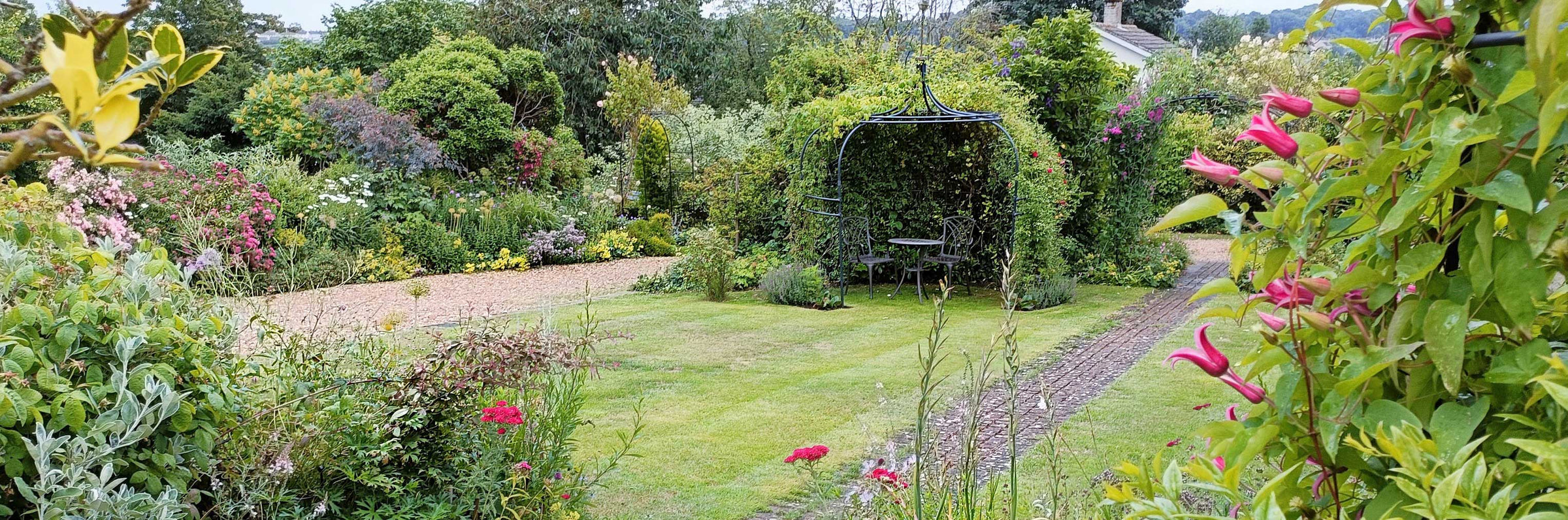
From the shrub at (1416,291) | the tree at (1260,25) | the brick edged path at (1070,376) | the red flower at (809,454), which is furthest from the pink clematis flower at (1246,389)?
the tree at (1260,25)

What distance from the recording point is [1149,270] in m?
9.66

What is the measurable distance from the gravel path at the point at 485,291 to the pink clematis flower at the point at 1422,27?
627 cm

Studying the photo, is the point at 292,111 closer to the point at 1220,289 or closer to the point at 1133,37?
the point at 1220,289

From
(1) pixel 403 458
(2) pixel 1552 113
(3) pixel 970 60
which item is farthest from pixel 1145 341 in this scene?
(2) pixel 1552 113

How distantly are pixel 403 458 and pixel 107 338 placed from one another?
2.64 ft

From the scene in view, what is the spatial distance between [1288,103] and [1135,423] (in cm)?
418

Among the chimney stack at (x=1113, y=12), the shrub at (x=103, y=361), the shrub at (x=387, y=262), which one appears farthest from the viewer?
the chimney stack at (x=1113, y=12)

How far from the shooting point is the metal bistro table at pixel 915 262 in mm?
8352

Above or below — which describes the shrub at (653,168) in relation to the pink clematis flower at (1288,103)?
below

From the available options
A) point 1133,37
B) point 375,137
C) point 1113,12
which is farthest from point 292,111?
point 1113,12

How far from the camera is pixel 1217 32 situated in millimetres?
36156

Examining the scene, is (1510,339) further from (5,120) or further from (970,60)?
(970,60)

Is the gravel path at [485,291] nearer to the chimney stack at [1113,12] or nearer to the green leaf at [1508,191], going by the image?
the green leaf at [1508,191]

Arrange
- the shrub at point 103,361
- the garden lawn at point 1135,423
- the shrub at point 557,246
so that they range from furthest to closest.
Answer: the shrub at point 557,246, the garden lawn at point 1135,423, the shrub at point 103,361
